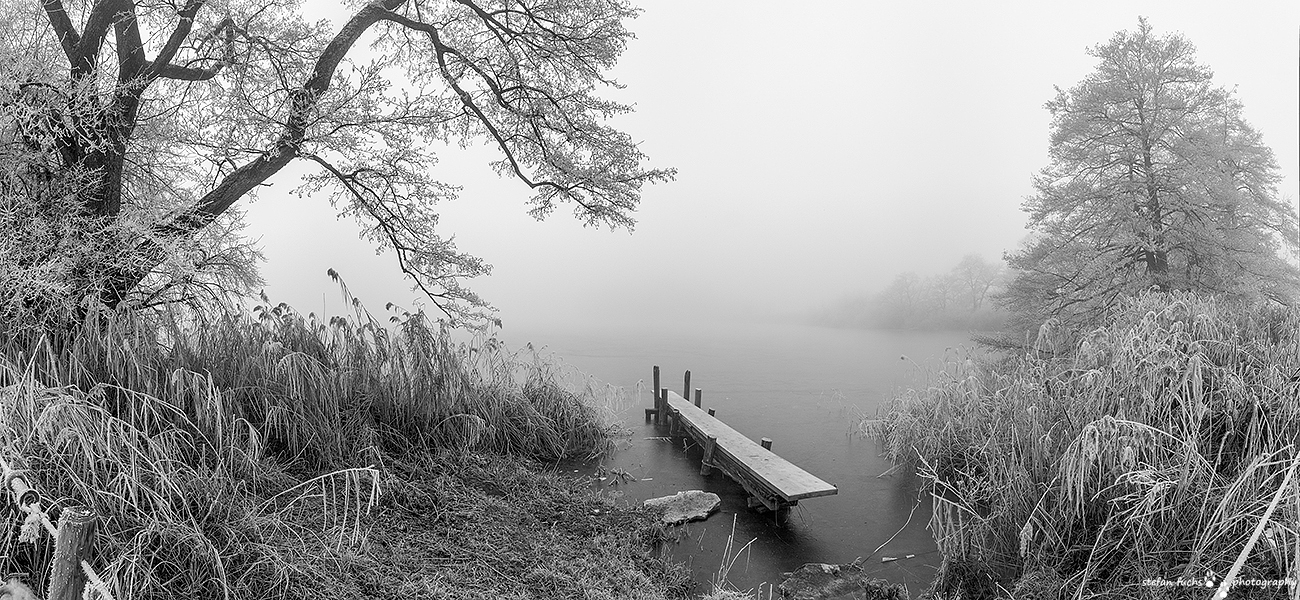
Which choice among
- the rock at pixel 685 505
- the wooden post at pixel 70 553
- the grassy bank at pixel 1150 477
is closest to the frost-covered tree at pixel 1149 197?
the grassy bank at pixel 1150 477

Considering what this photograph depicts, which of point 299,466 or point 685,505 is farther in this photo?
point 685,505

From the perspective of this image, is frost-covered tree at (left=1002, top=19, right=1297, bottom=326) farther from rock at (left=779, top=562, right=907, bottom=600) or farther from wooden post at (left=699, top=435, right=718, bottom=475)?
rock at (left=779, top=562, right=907, bottom=600)

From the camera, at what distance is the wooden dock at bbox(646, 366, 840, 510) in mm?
6318

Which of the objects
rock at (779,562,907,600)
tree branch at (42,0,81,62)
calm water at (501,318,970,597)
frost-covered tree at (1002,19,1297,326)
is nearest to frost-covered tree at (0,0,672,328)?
tree branch at (42,0,81,62)

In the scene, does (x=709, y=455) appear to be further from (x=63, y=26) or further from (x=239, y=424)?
(x=63, y=26)

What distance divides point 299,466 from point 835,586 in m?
4.45

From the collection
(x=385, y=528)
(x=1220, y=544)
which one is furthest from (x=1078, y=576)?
(x=385, y=528)

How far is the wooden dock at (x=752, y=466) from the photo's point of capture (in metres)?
6.32

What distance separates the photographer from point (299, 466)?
17.8 ft

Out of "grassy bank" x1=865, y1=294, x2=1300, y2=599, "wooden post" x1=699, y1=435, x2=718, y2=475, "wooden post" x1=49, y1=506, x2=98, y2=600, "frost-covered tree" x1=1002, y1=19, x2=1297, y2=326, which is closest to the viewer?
"wooden post" x1=49, y1=506, x2=98, y2=600

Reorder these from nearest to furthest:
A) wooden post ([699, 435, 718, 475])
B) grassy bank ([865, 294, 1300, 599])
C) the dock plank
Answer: grassy bank ([865, 294, 1300, 599]) < the dock plank < wooden post ([699, 435, 718, 475])

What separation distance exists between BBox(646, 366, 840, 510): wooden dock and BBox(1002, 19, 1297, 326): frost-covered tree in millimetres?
8720

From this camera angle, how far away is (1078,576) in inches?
157

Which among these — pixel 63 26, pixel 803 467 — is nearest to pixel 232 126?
pixel 63 26
